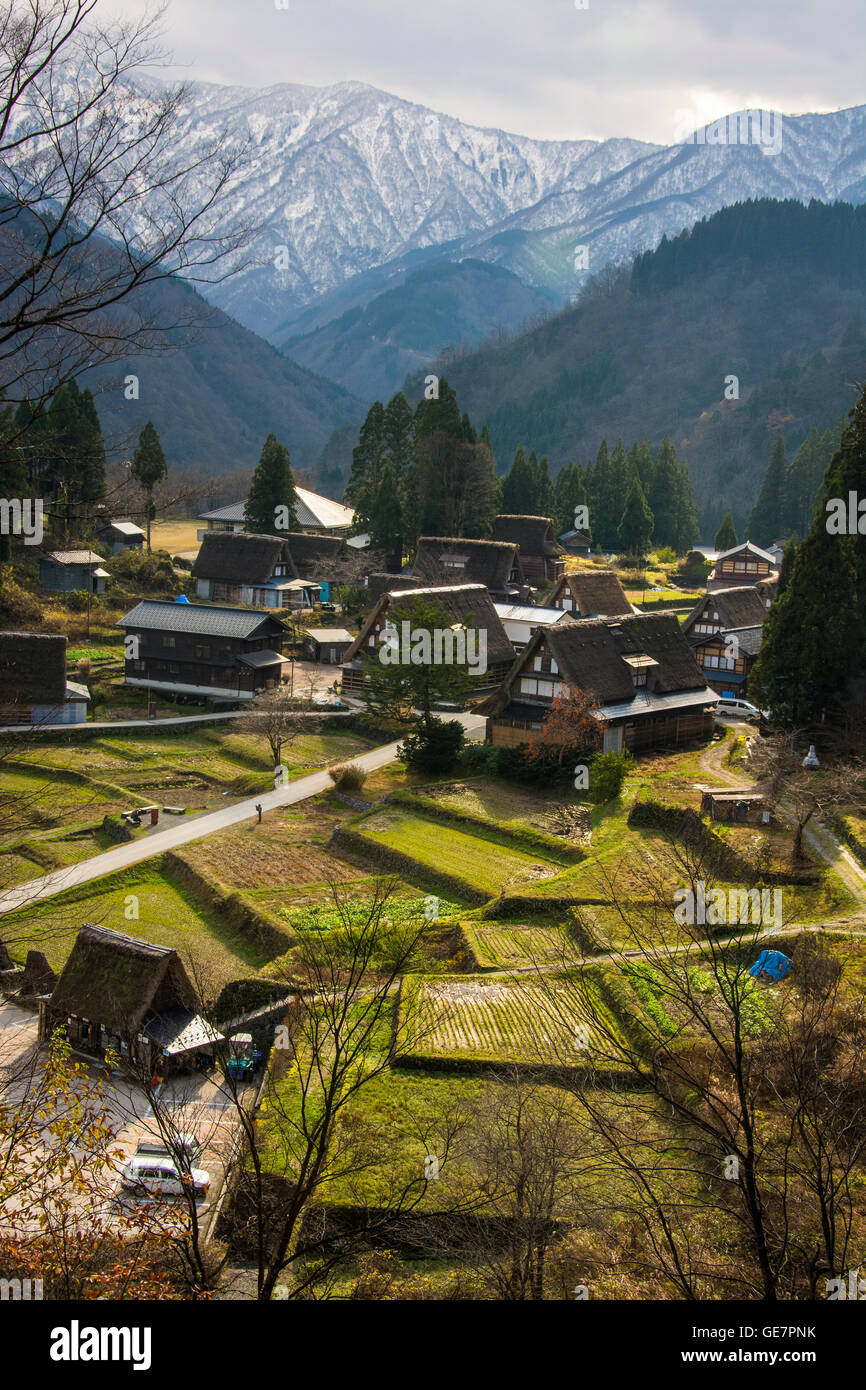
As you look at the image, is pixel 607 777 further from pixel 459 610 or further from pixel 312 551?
pixel 312 551

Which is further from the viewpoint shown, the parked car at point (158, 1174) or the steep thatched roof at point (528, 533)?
the steep thatched roof at point (528, 533)

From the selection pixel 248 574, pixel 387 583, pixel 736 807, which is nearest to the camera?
pixel 736 807

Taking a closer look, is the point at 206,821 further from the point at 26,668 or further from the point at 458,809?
the point at 26,668

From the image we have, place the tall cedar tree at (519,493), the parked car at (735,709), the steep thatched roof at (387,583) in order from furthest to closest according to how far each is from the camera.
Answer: the tall cedar tree at (519,493)
the steep thatched roof at (387,583)
the parked car at (735,709)

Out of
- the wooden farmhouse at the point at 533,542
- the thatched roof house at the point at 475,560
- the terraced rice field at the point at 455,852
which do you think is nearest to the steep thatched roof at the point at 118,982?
the terraced rice field at the point at 455,852

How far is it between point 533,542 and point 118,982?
49.4 m

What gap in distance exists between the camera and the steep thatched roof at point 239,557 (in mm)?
57125

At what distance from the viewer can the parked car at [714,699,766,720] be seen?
42619 millimetres

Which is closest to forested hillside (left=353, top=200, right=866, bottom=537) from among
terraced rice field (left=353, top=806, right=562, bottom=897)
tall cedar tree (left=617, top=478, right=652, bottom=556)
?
tall cedar tree (left=617, top=478, right=652, bottom=556)

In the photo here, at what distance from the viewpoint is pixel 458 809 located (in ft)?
105

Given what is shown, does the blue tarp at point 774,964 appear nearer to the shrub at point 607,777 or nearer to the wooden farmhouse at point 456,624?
the shrub at point 607,777

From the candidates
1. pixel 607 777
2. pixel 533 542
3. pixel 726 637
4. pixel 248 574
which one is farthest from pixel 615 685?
pixel 533 542

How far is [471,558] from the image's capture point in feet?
190

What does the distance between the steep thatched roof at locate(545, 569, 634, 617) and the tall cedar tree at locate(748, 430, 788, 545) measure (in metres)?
35.9
